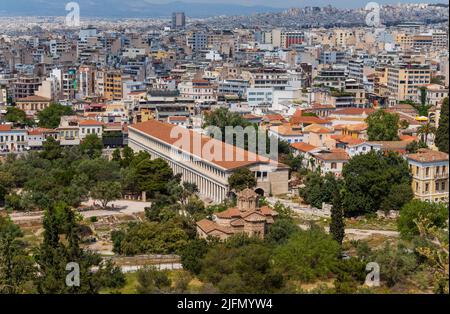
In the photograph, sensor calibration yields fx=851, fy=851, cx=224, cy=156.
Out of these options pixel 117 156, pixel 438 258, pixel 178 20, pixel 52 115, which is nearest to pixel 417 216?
pixel 438 258

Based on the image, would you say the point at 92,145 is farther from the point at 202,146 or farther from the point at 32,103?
the point at 32,103

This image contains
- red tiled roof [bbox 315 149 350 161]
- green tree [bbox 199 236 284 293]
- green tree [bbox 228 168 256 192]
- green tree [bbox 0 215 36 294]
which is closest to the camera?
green tree [bbox 199 236 284 293]

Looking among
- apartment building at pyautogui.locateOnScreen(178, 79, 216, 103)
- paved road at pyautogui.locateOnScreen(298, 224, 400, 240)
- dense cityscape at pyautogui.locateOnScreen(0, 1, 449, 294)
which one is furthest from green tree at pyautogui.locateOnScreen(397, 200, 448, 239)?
apartment building at pyautogui.locateOnScreen(178, 79, 216, 103)

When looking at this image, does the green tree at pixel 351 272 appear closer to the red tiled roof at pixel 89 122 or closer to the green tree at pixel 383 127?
the green tree at pixel 383 127

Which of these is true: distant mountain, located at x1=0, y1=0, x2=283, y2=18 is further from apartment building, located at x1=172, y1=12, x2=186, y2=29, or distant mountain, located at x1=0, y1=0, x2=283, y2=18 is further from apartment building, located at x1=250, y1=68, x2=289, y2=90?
apartment building, located at x1=250, y1=68, x2=289, y2=90

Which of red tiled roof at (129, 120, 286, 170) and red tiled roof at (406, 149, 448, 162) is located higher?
red tiled roof at (406, 149, 448, 162)

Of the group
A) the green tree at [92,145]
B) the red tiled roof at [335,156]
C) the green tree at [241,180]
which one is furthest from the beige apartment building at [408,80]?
the green tree at [241,180]
